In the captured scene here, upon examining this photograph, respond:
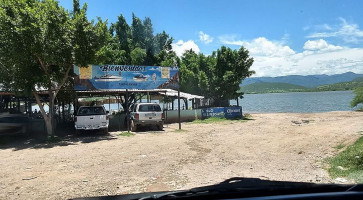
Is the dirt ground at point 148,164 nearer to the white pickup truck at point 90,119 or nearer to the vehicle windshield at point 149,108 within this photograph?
the white pickup truck at point 90,119

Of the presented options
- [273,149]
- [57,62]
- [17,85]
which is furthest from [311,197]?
[17,85]

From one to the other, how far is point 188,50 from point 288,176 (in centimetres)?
4311

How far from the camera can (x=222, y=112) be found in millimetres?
29797

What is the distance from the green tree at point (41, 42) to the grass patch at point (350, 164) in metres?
12.1

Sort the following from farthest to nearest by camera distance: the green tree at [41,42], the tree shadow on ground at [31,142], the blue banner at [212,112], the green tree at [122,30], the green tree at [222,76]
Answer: the green tree at [122,30], the green tree at [222,76], the blue banner at [212,112], the tree shadow on ground at [31,142], the green tree at [41,42]

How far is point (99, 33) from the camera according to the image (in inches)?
631

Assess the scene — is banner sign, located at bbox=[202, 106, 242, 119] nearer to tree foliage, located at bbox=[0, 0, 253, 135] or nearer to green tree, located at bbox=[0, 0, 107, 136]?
tree foliage, located at bbox=[0, 0, 253, 135]

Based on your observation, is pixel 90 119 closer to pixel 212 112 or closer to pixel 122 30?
pixel 212 112

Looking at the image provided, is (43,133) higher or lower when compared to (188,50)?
lower

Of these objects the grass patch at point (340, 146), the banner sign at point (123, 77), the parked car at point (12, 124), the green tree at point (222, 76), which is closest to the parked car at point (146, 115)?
the banner sign at point (123, 77)

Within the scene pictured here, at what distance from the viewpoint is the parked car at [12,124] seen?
630 inches

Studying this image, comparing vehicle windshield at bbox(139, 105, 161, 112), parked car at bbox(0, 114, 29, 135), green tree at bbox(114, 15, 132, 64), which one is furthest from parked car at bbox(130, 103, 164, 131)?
green tree at bbox(114, 15, 132, 64)

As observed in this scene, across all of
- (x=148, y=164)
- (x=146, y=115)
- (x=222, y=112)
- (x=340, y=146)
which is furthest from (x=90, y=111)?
(x=222, y=112)

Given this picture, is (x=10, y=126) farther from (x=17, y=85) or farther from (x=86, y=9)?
(x=86, y=9)
